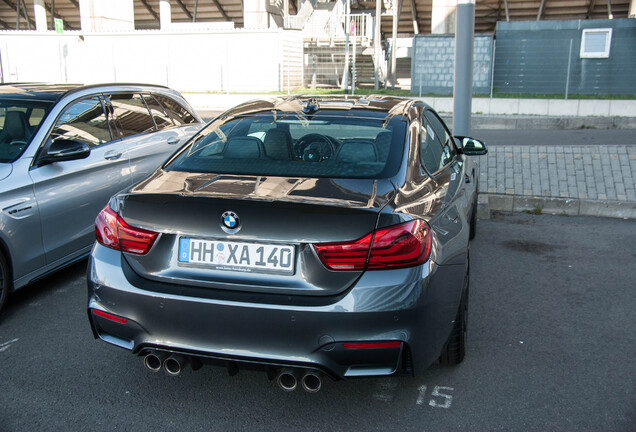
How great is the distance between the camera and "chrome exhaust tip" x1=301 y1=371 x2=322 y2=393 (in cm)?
273

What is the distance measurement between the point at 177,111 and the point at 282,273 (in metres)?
4.73

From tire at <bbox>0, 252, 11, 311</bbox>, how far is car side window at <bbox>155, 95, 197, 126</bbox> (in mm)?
2902

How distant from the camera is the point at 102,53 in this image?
93.2ft

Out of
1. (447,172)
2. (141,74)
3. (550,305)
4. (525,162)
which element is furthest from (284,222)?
(141,74)

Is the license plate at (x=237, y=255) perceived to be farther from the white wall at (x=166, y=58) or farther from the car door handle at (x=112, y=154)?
the white wall at (x=166, y=58)

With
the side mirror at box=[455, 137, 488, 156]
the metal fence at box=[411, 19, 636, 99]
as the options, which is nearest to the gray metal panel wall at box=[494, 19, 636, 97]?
the metal fence at box=[411, 19, 636, 99]

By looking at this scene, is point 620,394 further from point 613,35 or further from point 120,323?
point 613,35

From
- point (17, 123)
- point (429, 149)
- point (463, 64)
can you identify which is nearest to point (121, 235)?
point (429, 149)

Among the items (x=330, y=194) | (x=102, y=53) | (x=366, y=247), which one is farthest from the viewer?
(x=102, y=53)

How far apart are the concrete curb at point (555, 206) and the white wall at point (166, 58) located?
66.1 ft

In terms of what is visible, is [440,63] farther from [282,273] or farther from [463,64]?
[282,273]

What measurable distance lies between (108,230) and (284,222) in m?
0.94

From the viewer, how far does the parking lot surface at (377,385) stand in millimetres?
3002

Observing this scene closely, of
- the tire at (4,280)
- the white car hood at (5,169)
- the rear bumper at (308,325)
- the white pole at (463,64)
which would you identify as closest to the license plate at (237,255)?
the rear bumper at (308,325)
